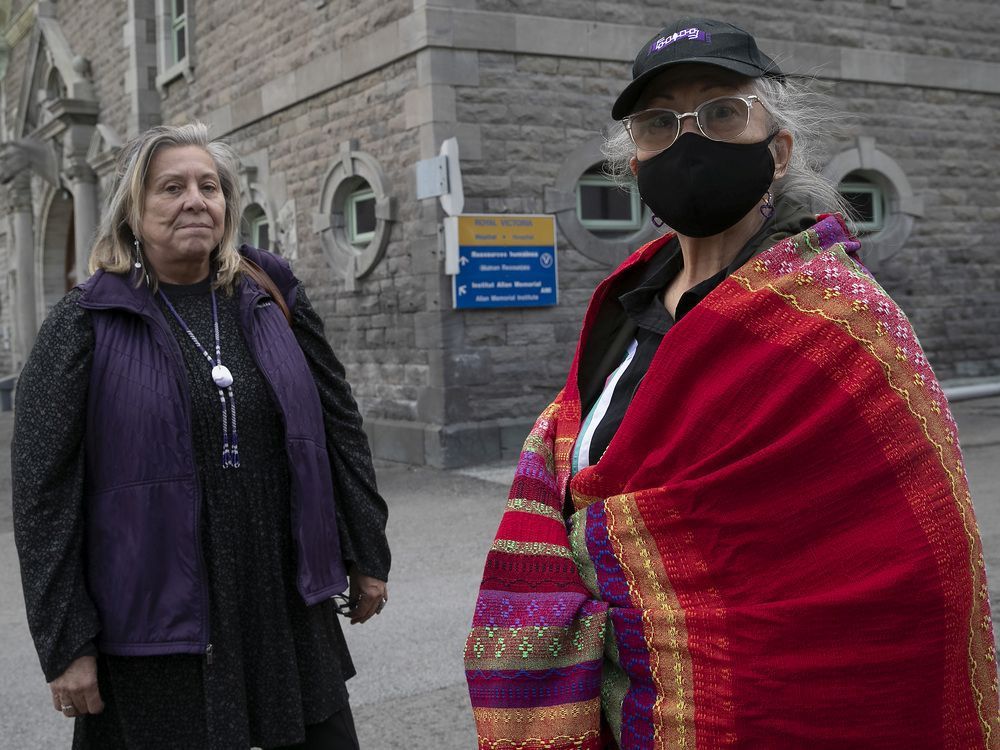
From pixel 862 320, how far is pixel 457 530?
5865 millimetres

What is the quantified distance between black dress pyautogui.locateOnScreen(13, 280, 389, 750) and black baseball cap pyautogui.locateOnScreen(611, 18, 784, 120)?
1242 millimetres

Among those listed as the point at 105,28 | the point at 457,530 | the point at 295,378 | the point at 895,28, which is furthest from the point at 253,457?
the point at 105,28

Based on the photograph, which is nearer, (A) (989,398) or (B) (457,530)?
(B) (457,530)

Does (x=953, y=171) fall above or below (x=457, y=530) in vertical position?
above

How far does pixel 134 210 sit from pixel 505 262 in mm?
7529

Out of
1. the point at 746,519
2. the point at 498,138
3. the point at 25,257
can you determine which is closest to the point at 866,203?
the point at 498,138

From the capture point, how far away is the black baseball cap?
70.9 inches

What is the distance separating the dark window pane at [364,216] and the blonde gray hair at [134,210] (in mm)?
8574

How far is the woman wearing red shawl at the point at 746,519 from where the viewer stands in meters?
1.59

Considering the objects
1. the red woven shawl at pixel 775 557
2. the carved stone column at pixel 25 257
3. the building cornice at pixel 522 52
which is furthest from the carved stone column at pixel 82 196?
the red woven shawl at pixel 775 557

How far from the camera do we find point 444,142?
972 centimetres

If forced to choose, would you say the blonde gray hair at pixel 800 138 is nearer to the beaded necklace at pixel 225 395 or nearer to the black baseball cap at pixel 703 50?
the black baseball cap at pixel 703 50

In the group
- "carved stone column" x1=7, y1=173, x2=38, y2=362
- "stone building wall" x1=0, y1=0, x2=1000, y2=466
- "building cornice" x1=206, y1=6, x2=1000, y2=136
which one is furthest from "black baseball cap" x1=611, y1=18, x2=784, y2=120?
"carved stone column" x1=7, y1=173, x2=38, y2=362

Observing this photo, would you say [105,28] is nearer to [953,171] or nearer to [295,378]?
[953,171]
